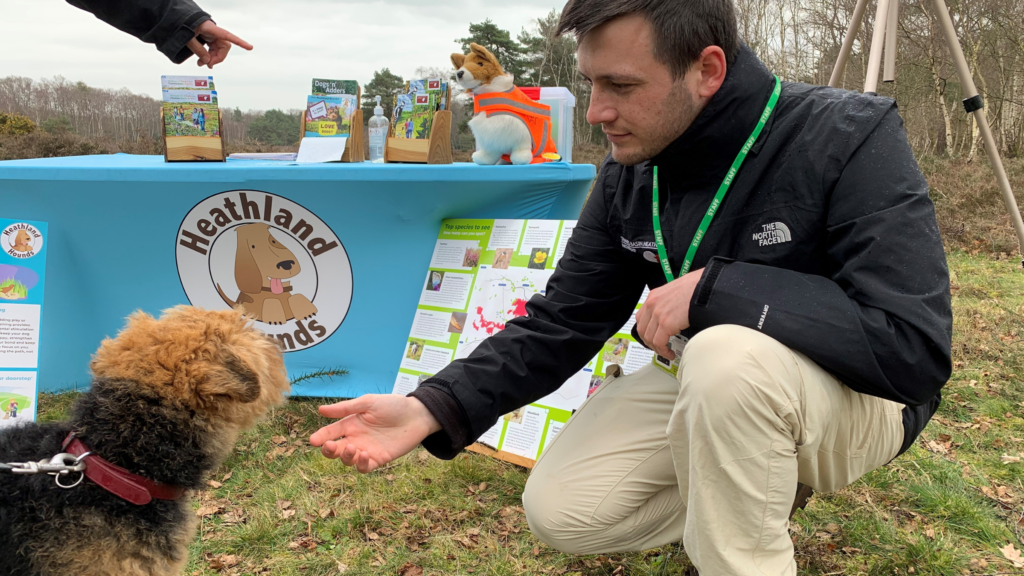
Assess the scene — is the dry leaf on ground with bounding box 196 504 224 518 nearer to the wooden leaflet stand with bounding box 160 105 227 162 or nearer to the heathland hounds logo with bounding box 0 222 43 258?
the heathland hounds logo with bounding box 0 222 43 258

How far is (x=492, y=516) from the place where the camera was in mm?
2877

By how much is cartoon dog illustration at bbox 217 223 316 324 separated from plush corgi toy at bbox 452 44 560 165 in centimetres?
141

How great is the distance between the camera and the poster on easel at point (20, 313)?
3.55 m

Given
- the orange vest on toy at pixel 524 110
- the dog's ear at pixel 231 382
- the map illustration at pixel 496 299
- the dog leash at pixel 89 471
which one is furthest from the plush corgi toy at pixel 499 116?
the dog leash at pixel 89 471

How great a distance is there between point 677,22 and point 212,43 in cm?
283

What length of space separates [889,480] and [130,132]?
39.5 ft

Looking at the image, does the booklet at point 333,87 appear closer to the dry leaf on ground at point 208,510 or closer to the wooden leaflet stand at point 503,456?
the wooden leaflet stand at point 503,456

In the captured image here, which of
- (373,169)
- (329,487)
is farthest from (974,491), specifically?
(373,169)

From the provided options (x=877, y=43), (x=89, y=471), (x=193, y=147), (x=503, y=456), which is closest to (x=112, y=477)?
(x=89, y=471)

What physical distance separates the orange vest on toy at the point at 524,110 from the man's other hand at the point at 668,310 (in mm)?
2465

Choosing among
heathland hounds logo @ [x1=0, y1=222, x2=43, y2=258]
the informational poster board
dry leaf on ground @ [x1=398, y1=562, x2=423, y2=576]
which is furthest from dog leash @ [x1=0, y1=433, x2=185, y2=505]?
heathland hounds logo @ [x1=0, y1=222, x2=43, y2=258]

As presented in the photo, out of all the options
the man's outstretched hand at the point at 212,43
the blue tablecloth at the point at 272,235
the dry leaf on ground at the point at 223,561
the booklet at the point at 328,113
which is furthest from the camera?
the booklet at the point at 328,113

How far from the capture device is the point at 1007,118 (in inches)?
648

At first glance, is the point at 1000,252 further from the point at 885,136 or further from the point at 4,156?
the point at 4,156
